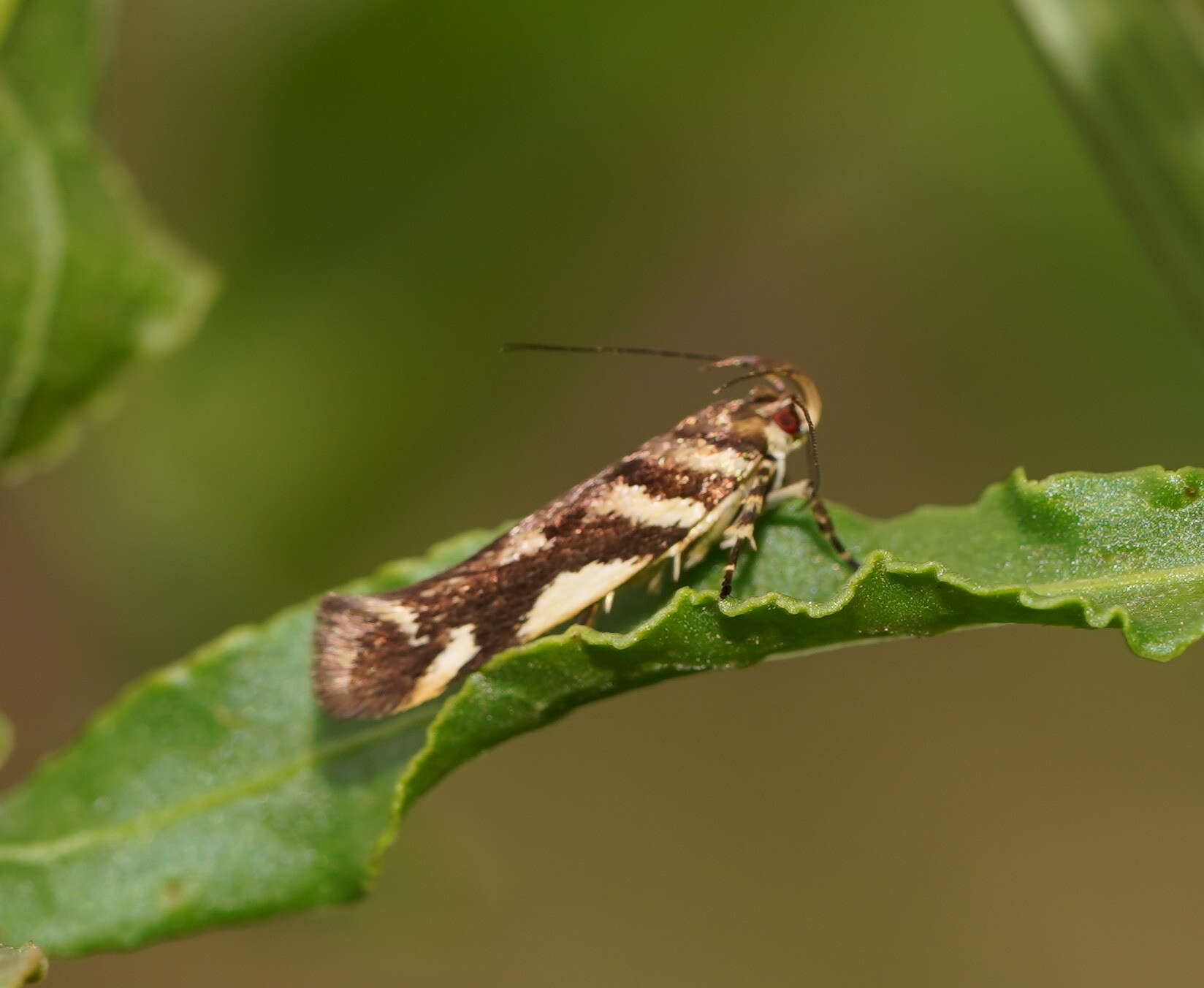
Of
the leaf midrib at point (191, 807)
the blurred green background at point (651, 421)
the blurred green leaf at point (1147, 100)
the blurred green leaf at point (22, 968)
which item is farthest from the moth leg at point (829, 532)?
the blurred green background at point (651, 421)

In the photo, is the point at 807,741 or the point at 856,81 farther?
the point at 807,741

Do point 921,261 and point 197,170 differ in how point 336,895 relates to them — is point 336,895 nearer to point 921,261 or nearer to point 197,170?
point 197,170

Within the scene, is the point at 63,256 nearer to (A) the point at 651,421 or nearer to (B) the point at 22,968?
(B) the point at 22,968

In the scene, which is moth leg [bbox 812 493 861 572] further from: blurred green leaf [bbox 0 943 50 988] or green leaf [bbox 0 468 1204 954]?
blurred green leaf [bbox 0 943 50 988]

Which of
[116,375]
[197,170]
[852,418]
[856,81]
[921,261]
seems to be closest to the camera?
[116,375]

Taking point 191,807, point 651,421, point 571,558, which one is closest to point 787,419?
point 571,558

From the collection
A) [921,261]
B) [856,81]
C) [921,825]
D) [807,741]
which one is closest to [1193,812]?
[921,825]

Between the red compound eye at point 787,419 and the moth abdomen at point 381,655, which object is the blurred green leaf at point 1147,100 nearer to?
the red compound eye at point 787,419

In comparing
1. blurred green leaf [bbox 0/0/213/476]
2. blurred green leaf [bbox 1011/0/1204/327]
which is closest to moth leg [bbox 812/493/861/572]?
blurred green leaf [bbox 1011/0/1204/327]
